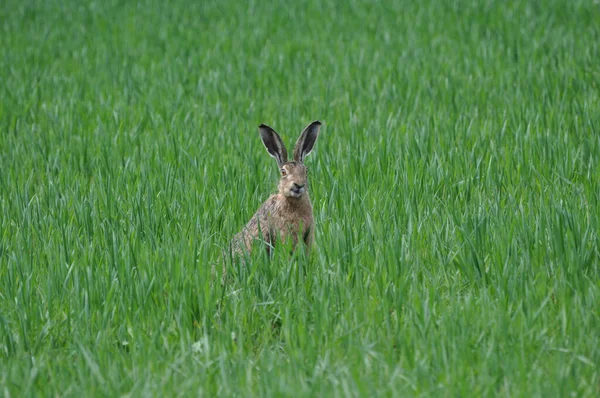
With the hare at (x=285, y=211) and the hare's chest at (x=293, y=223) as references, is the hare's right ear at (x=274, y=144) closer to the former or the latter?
the hare at (x=285, y=211)

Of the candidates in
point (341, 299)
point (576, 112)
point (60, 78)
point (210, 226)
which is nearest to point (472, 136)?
point (576, 112)

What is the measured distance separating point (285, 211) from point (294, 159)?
270 mm

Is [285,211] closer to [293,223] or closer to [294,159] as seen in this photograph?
[293,223]

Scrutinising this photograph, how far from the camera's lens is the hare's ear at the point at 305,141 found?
15.2ft

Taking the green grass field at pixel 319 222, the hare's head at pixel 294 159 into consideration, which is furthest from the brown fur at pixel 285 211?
the green grass field at pixel 319 222

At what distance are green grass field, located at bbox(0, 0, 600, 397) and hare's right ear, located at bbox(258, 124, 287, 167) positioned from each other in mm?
430

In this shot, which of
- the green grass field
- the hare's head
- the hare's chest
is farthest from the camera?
the hare's chest

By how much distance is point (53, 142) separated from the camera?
7.18 metres

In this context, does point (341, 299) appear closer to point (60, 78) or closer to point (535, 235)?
point (535, 235)

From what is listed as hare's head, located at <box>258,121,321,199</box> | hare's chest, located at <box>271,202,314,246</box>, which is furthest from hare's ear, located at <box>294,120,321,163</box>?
hare's chest, located at <box>271,202,314,246</box>

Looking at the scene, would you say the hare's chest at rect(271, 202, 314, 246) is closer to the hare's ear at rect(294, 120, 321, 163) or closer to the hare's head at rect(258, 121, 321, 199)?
the hare's head at rect(258, 121, 321, 199)

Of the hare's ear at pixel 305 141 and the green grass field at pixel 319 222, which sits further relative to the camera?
the hare's ear at pixel 305 141

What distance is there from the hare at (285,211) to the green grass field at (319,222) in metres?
A: 0.16

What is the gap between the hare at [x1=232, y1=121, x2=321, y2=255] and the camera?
4.54 metres
